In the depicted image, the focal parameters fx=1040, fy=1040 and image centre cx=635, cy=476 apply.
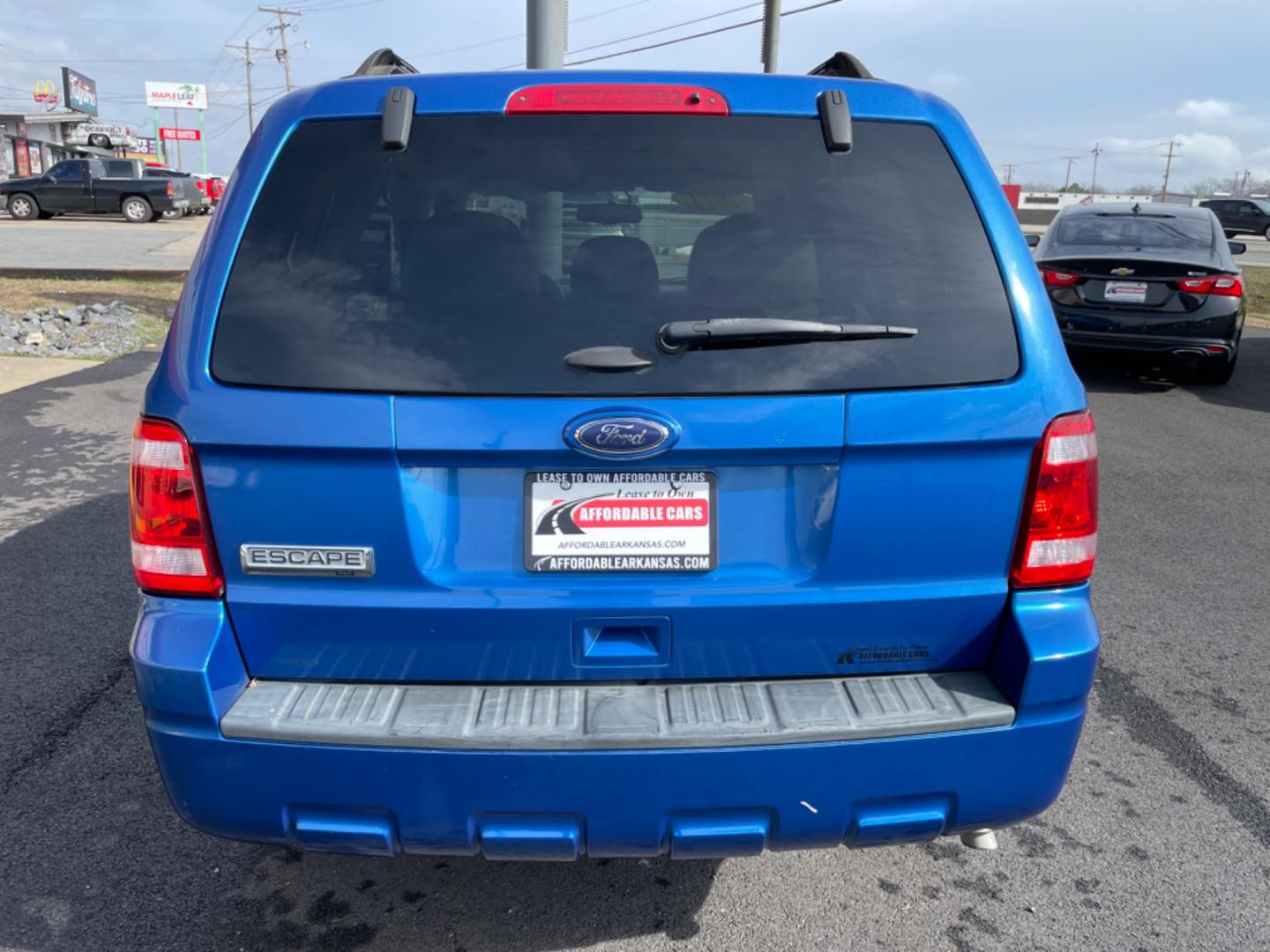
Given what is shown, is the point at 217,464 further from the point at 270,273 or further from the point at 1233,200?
the point at 1233,200

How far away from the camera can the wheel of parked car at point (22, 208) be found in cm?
3034

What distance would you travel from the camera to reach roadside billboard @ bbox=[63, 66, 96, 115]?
6588cm

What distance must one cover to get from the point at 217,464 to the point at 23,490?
16.2 feet

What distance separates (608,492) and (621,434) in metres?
0.13

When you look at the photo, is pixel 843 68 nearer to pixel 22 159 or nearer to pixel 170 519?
pixel 170 519

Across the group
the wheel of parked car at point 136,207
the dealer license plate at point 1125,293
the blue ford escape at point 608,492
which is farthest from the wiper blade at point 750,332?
the wheel of parked car at point 136,207

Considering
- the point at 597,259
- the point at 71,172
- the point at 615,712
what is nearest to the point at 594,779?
the point at 615,712

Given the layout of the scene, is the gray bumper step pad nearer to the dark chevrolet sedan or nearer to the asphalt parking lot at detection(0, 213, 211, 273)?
the dark chevrolet sedan

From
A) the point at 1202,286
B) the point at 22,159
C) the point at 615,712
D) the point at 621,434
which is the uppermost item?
the point at 22,159

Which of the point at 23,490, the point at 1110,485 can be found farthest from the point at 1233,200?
the point at 23,490

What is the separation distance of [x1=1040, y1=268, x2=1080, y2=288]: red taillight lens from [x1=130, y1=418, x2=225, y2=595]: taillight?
28.3 feet

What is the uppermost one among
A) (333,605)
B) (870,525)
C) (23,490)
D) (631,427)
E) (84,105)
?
(84,105)

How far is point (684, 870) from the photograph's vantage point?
2.81m

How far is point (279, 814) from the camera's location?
208cm
